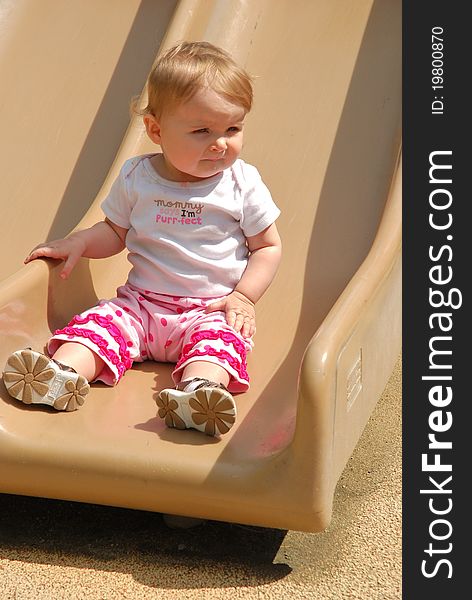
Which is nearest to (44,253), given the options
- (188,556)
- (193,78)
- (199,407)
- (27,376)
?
(27,376)

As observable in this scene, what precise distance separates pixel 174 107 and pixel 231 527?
118cm

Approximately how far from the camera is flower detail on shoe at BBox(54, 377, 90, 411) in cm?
290

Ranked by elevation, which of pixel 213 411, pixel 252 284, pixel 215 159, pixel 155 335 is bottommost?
pixel 213 411

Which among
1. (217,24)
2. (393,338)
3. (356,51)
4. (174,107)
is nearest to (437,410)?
(393,338)

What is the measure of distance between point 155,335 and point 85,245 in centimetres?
37

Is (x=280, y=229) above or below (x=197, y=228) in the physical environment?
above

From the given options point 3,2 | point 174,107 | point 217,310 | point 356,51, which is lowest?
point 217,310

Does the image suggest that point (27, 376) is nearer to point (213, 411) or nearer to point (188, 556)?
point (213, 411)

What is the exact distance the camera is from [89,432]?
2.83 m

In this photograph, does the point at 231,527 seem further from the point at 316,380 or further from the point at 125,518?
the point at 316,380

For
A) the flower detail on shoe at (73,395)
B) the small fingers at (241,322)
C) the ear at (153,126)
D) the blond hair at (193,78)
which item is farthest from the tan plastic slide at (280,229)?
the blond hair at (193,78)

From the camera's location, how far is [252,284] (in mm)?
3227

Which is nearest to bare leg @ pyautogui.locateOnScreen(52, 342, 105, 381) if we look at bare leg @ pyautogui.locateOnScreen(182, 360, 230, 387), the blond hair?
bare leg @ pyautogui.locateOnScreen(182, 360, 230, 387)

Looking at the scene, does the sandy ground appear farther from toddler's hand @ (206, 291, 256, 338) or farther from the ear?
the ear
